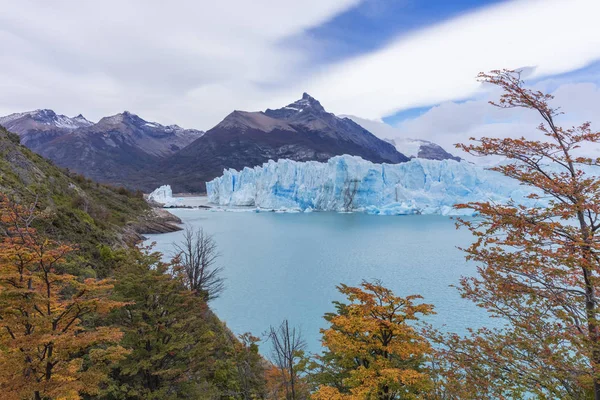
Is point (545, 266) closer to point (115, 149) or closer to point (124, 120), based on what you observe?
point (115, 149)

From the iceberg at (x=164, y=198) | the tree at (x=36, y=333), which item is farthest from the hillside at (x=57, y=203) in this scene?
the iceberg at (x=164, y=198)

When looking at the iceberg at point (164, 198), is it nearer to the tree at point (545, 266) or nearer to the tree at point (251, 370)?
the tree at point (251, 370)

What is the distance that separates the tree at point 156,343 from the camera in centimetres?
427

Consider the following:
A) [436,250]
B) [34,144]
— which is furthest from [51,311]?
[34,144]

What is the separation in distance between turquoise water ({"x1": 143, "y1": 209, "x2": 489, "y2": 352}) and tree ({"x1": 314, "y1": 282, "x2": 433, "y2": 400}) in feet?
12.2

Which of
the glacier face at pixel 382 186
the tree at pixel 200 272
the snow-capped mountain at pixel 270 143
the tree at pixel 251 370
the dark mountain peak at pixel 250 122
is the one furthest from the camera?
the dark mountain peak at pixel 250 122

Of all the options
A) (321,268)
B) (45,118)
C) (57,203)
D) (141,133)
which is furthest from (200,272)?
(45,118)

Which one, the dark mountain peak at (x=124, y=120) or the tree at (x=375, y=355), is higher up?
the dark mountain peak at (x=124, y=120)

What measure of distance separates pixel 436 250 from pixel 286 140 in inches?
3887

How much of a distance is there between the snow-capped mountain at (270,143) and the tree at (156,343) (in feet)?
272

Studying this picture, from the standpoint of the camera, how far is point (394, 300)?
4293mm

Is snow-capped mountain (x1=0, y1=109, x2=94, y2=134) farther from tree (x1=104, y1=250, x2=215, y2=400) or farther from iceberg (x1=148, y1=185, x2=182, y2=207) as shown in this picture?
tree (x1=104, y1=250, x2=215, y2=400)

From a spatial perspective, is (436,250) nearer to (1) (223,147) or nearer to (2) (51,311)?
(2) (51,311)

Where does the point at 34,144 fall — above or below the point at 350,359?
above
